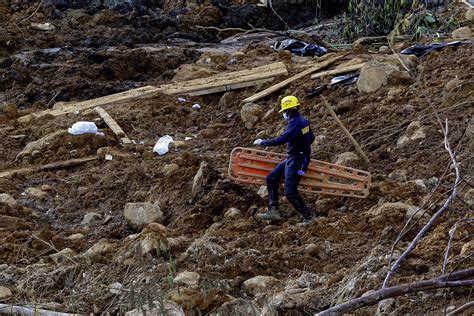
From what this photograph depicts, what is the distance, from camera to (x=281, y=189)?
10.6 metres

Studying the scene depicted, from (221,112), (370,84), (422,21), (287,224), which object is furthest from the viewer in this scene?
(422,21)

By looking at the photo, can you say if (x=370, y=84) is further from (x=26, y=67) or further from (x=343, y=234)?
(x=26, y=67)

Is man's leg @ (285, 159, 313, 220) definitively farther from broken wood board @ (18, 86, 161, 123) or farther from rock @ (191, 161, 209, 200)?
broken wood board @ (18, 86, 161, 123)

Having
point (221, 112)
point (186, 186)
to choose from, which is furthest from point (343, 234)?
point (221, 112)

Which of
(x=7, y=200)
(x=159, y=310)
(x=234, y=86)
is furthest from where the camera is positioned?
(x=234, y=86)

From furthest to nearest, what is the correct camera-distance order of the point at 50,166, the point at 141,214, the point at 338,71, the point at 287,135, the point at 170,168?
1. the point at 338,71
2. the point at 50,166
3. the point at 170,168
4. the point at 141,214
5. the point at 287,135

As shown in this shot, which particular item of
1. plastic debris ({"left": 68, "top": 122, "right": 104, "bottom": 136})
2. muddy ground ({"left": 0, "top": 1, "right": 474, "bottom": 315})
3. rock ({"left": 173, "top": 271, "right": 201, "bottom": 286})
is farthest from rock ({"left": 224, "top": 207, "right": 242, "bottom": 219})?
plastic debris ({"left": 68, "top": 122, "right": 104, "bottom": 136})

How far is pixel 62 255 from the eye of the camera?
28.5 ft

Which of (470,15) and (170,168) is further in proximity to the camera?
(470,15)

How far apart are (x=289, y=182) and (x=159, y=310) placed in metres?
3.44

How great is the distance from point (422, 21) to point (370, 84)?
132 inches

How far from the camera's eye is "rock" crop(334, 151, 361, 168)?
1076 cm

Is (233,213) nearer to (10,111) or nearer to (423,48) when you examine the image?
(423,48)

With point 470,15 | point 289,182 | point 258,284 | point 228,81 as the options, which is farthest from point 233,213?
point 470,15
